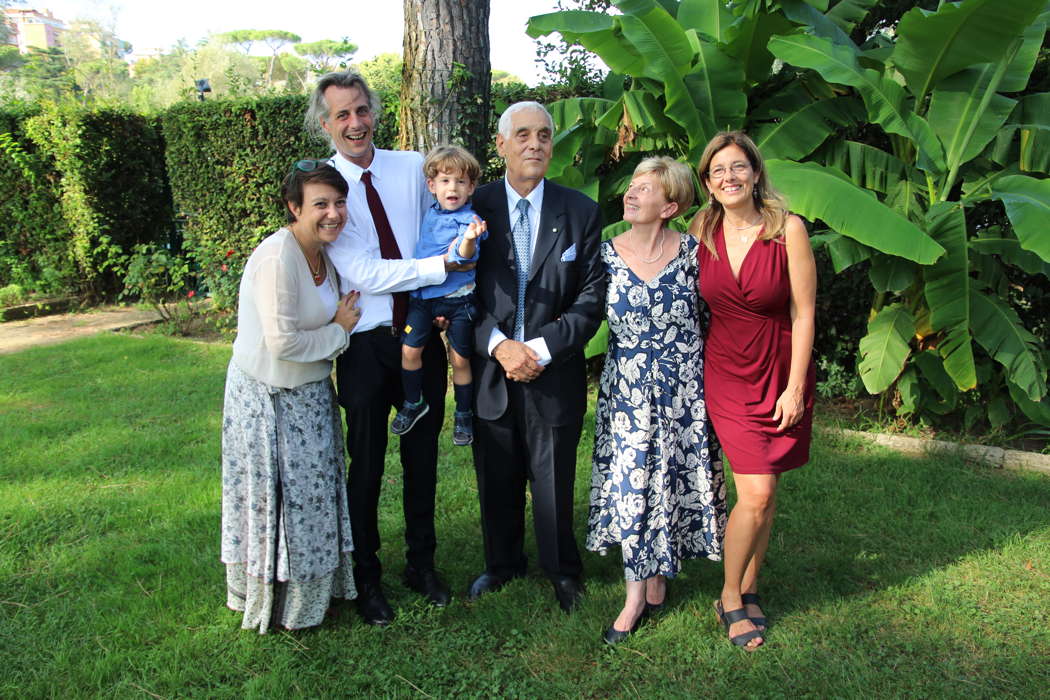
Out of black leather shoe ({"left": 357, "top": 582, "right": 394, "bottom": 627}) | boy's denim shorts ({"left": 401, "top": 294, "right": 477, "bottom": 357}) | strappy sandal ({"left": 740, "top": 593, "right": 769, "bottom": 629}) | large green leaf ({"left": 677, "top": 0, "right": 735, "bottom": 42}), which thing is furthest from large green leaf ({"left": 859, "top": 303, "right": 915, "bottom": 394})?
black leather shoe ({"left": 357, "top": 582, "right": 394, "bottom": 627})

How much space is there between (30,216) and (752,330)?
1121 centimetres

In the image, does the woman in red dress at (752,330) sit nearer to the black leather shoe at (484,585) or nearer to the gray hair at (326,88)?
the black leather shoe at (484,585)

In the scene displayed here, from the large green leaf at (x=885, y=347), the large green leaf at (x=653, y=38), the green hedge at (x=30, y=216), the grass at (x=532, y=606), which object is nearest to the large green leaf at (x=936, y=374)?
the large green leaf at (x=885, y=347)

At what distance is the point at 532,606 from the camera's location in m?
3.64

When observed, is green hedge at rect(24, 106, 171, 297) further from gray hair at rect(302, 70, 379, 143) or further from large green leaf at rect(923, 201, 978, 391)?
large green leaf at rect(923, 201, 978, 391)

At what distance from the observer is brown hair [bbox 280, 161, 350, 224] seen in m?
3.03

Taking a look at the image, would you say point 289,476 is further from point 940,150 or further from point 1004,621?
point 940,150

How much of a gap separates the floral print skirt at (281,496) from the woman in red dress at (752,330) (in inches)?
67.1

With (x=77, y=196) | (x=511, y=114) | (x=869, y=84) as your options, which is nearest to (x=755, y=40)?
(x=869, y=84)

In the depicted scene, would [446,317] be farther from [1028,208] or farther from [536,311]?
[1028,208]

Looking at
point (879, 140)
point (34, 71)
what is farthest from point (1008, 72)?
point (34, 71)

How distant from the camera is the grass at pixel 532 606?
312 cm

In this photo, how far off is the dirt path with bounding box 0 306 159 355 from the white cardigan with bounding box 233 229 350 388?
7.09 m

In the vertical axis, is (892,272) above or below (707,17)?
below
